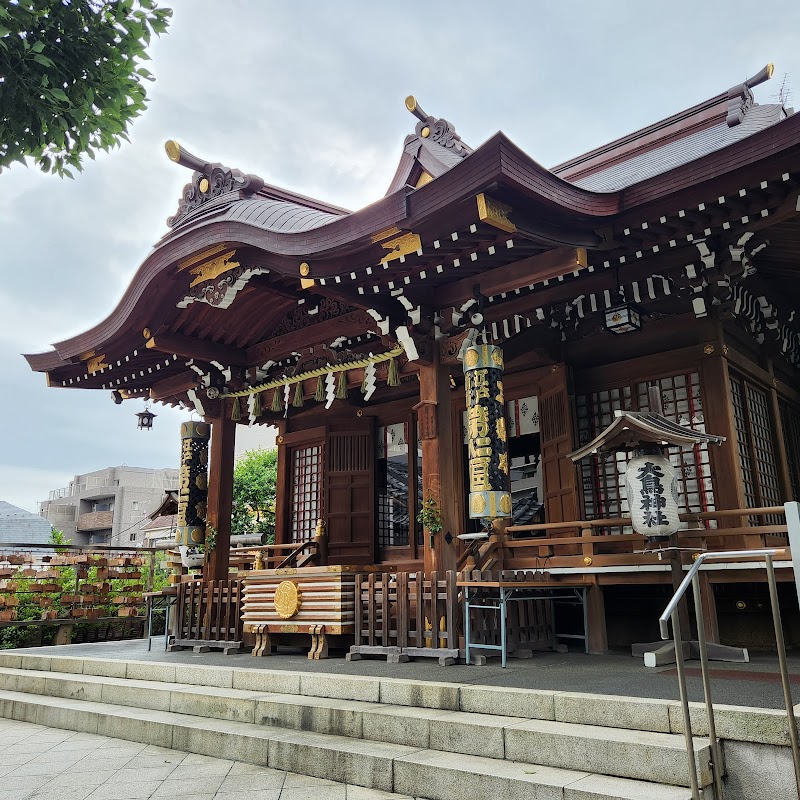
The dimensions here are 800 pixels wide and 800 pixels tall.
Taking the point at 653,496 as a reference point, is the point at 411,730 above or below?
below

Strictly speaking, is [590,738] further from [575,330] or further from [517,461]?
[517,461]

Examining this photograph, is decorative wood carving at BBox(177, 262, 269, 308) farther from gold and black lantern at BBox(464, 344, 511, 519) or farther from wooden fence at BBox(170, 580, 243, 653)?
wooden fence at BBox(170, 580, 243, 653)

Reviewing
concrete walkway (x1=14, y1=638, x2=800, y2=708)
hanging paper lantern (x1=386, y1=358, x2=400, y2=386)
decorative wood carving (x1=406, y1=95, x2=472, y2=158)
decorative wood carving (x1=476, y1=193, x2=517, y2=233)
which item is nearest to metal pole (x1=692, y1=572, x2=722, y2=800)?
concrete walkway (x1=14, y1=638, x2=800, y2=708)

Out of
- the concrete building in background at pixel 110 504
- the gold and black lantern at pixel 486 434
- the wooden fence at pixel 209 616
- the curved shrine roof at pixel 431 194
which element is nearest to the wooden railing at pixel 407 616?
the gold and black lantern at pixel 486 434

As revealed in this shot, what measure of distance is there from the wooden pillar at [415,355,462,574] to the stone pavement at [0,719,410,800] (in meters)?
3.12

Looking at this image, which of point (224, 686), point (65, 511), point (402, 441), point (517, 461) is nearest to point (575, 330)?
point (517, 461)

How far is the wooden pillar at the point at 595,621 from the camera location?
7.58 m

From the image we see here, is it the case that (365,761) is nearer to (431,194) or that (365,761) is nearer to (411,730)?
(411,730)

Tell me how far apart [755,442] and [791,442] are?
193 centimetres

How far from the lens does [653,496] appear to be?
6.66 meters

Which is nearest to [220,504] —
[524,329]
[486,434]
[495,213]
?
[486,434]

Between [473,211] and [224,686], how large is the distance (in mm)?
4988

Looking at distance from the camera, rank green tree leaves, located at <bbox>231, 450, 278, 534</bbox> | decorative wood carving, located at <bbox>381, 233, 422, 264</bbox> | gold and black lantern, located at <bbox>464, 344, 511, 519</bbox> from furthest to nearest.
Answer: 1. green tree leaves, located at <bbox>231, 450, 278, 534</bbox>
2. gold and black lantern, located at <bbox>464, 344, 511, 519</bbox>
3. decorative wood carving, located at <bbox>381, 233, 422, 264</bbox>

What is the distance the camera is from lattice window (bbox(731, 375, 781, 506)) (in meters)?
8.35
